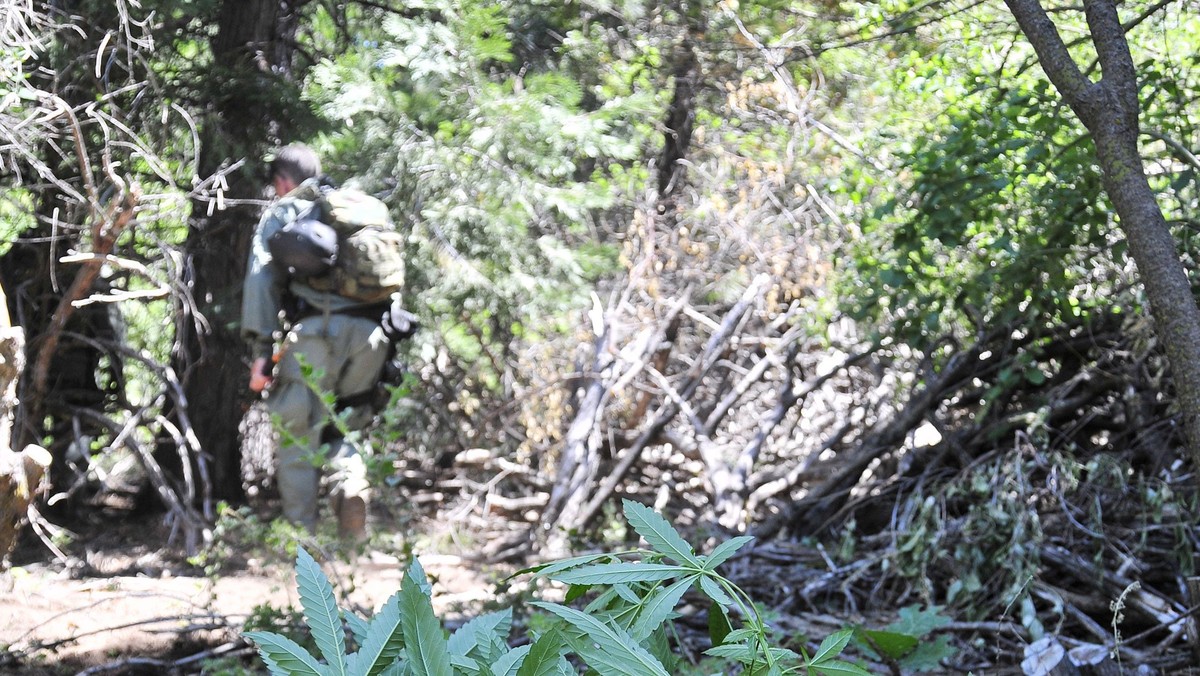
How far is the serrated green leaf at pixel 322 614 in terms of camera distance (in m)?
1.45

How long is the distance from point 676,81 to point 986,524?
509 cm

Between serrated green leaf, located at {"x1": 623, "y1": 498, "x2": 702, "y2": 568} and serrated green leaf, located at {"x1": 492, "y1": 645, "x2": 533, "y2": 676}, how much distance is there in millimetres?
239

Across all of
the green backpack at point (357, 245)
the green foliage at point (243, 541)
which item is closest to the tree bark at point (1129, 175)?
the green foliage at point (243, 541)

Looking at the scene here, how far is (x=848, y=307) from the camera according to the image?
5.75 meters

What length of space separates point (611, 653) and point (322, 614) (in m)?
0.43

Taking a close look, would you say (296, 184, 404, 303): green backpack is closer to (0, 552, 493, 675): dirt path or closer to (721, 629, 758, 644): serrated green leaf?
(0, 552, 493, 675): dirt path

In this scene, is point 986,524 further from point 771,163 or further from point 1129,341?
point 771,163

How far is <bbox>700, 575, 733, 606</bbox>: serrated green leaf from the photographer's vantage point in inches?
58.8

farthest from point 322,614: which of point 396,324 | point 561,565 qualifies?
point 396,324

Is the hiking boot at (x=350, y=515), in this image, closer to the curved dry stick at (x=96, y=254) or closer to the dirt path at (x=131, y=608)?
the dirt path at (x=131, y=608)

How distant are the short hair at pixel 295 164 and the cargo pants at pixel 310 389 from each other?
2.73ft

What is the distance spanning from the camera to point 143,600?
505cm

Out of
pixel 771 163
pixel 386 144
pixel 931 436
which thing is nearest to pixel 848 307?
pixel 931 436

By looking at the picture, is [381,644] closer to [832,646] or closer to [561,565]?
[561,565]
